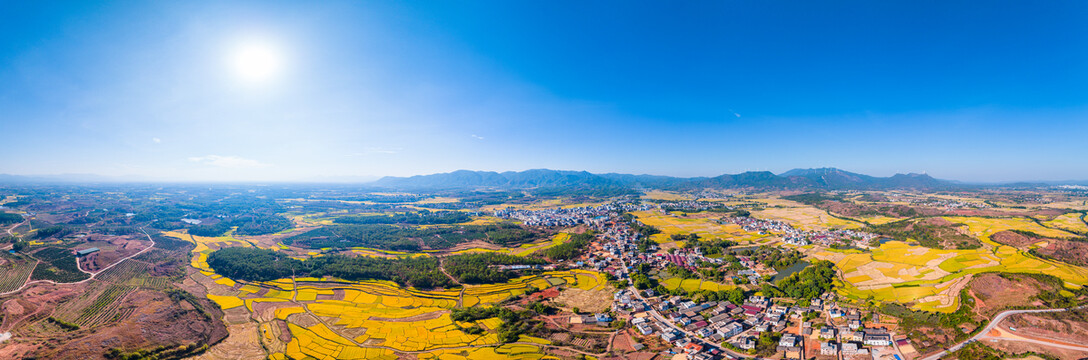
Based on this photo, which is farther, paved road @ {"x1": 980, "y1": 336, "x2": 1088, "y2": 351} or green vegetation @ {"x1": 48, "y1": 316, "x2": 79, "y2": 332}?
green vegetation @ {"x1": 48, "y1": 316, "x2": 79, "y2": 332}

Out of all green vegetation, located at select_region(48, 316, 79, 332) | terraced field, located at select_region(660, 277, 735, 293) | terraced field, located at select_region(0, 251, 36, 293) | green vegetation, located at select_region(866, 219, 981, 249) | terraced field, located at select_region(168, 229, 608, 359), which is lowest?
terraced field, located at select_region(168, 229, 608, 359)

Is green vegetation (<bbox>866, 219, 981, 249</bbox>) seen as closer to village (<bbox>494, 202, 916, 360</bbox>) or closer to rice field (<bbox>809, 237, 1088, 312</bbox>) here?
rice field (<bbox>809, 237, 1088, 312</bbox>)

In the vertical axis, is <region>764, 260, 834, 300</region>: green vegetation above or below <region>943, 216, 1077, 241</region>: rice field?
below

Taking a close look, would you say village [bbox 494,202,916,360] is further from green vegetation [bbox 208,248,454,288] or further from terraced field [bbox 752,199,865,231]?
terraced field [bbox 752,199,865,231]

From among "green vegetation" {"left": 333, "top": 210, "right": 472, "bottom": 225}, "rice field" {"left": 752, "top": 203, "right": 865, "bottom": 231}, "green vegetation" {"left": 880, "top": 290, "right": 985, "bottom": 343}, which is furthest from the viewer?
"green vegetation" {"left": 333, "top": 210, "right": 472, "bottom": 225}

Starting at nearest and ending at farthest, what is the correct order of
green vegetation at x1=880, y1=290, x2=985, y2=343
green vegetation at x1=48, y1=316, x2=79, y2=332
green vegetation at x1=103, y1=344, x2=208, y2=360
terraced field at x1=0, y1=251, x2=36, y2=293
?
green vegetation at x1=103, y1=344, x2=208, y2=360
green vegetation at x1=880, y1=290, x2=985, y2=343
green vegetation at x1=48, y1=316, x2=79, y2=332
terraced field at x1=0, y1=251, x2=36, y2=293

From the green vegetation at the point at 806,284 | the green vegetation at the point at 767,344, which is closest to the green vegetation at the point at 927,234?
the green vegetation at the point at 806,284

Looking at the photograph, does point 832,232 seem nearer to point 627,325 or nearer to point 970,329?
point 970,329

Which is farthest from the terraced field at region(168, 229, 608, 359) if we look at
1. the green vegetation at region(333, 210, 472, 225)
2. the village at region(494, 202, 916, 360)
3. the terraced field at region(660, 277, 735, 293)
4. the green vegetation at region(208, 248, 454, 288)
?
the green vegetation at region(333, 210, 472, 225)

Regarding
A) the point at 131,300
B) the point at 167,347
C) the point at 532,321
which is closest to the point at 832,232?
the point at 532,321

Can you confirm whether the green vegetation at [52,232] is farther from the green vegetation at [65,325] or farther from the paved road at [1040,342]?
the paved road at [1040,342]

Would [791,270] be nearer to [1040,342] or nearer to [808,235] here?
[1040,342]

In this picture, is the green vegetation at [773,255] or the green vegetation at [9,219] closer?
the green vegetation at [773,255]
